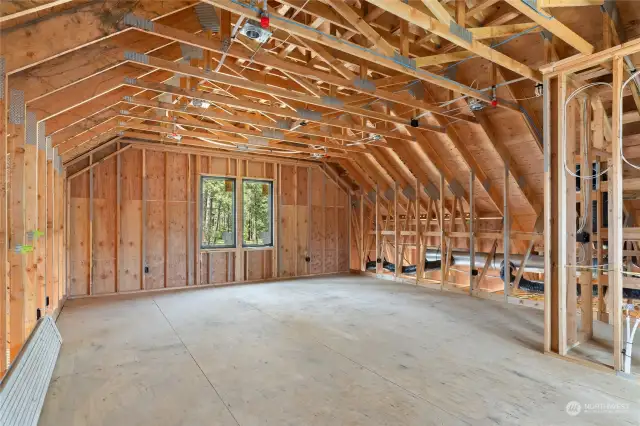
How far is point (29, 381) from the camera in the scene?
2395 millimetres

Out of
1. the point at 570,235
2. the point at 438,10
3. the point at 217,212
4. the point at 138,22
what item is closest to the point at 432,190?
the point at 570,235

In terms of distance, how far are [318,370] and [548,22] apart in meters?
3.40

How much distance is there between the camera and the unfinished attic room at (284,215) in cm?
260

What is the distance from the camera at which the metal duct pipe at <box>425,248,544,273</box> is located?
5738 mm

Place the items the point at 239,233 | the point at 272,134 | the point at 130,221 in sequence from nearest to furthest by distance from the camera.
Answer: the point at 272,134 → the point at 130,221 → the point at 239,233

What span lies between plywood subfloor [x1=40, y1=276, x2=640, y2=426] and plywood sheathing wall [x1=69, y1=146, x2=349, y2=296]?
141cm

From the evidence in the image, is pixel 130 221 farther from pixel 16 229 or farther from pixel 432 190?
pixel 432 190

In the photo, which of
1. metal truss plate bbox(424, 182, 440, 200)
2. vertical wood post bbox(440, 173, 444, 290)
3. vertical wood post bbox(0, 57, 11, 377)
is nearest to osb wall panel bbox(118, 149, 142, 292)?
vertical wood post bbox(0, 57, 11, 377)

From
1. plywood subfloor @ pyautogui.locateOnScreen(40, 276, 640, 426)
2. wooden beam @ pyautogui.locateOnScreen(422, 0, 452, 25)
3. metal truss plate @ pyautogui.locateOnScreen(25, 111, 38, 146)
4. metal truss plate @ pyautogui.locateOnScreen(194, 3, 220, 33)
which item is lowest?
plywood subfloor @ pyautogui.locateOnScreen(40, 276, 640, 426)

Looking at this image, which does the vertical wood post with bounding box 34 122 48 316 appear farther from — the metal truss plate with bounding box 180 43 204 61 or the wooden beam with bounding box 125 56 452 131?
the metal truss plate with bounding box 180 43 204 61

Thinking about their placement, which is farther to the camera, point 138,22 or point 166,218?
point 166,218

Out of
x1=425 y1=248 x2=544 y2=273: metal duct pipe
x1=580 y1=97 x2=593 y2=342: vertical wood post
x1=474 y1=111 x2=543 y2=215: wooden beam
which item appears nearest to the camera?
x1=580 y1=97 x2=593 y2=342: vertical wood post

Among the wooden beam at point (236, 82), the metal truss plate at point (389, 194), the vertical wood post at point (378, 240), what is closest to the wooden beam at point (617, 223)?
the wooden beam at point (236, 82)

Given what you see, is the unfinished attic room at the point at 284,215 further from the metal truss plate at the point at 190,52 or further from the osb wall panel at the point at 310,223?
the osb wall panel at the point at 310,223
